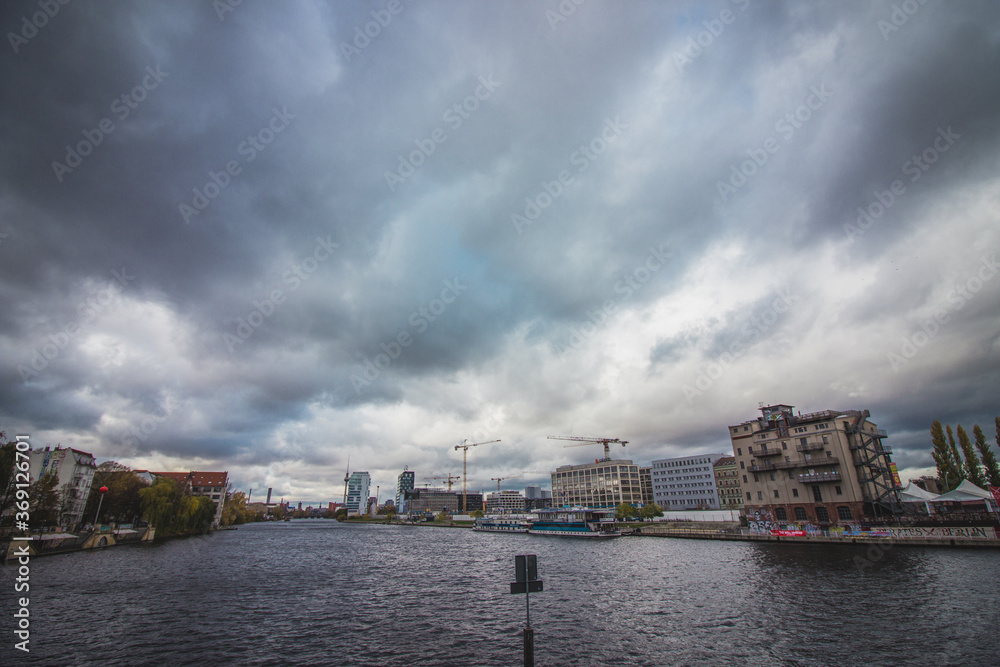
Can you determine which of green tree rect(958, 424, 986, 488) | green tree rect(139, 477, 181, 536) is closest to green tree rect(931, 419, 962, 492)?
green tree rect(958, 424, 986, 488)

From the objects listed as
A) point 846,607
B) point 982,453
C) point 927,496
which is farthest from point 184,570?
point 982,453

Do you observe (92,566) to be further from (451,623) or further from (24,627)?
(451,623)

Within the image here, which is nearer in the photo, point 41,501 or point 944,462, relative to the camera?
point 41,501

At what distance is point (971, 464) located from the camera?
86.9m

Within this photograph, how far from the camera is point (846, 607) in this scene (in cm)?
2717

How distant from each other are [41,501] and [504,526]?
122610mm

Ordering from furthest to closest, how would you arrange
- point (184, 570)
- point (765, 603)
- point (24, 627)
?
point (184, 570), point (765, 603), point (24, 627)

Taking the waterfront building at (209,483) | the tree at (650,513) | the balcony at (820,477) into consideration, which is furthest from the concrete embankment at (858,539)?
the waterfront building at (209,483)

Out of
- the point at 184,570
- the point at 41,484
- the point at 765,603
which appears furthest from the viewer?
the point at 41,484

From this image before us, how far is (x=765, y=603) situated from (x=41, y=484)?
3908 inches

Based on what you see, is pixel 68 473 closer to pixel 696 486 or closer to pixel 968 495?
pixel 968 495

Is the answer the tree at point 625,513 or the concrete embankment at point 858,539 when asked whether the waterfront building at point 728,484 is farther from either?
the concrete embankment at point 858,539

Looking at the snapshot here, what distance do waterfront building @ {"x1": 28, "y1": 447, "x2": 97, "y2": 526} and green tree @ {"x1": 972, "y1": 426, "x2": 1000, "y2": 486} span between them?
186689 millimetres

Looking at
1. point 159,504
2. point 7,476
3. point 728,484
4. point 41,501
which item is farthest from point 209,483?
point 728,484
